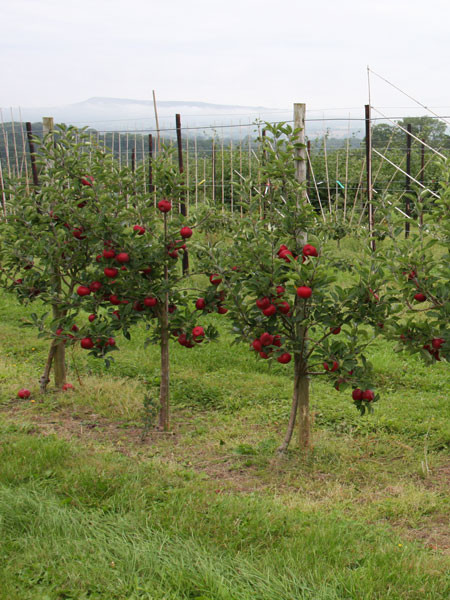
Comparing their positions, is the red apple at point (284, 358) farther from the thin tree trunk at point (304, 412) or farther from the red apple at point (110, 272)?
the red apple at point (110, 272)

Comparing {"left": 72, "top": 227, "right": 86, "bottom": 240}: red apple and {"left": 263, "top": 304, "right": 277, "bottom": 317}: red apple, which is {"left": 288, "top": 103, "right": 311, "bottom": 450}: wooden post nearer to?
{"left": 263, "top": 304, "right": 277, "bottom": 317}: red apple

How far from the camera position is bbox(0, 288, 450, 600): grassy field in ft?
8.99

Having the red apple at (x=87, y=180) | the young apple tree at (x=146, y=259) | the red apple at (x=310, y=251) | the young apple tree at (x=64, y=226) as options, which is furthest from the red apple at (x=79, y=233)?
the red apple at (x=310, y=251)

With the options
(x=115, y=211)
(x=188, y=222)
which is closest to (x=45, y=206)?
(x=115, y=211)

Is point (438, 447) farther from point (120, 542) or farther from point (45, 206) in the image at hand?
point (45, 206)

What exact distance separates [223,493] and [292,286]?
1329 millimetres

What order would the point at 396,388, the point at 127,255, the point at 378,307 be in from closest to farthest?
the point at 378,307 → the point at 127,255 → the point at 396,388

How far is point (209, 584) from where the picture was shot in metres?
2.68

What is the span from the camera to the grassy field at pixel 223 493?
2740mm

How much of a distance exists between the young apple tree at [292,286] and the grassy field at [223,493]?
54cm

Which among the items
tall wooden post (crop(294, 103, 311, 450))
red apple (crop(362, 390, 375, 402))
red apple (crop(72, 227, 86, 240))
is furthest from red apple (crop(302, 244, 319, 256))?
red apple (crop(72, 227, 86, 240))

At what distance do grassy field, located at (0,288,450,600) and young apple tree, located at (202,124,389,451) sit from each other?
544mm

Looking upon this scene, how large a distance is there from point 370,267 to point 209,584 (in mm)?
2033

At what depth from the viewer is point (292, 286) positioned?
3.75 meters
